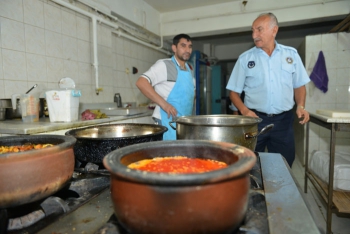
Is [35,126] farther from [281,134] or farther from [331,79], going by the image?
[331,79]

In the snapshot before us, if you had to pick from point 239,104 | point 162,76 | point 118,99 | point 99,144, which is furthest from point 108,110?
point 99,144

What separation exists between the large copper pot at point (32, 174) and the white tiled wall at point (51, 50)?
1876 mm

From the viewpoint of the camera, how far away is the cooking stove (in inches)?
21.1

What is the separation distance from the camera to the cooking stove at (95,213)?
0.54 metres

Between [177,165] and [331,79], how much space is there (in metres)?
4.32

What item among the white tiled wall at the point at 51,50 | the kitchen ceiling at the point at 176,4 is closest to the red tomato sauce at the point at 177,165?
the white tiled wall at the point at 51,50

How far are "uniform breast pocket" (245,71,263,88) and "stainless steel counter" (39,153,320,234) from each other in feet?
4.58

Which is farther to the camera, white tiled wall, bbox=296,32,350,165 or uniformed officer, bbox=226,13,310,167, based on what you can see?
white tiled wall, bbox=296,32,350,165

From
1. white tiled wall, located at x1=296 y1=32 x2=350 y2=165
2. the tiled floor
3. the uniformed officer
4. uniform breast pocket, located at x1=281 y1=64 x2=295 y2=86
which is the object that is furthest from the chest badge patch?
white tiled wall, located at x1=296 y1=32 x2=350 y2=165

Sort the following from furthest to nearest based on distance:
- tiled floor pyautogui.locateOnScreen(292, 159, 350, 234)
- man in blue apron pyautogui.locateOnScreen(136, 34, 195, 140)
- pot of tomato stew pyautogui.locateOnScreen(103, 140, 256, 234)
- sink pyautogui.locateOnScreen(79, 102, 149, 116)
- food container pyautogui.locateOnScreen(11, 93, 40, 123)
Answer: sink pyautogui.locateOnScreen(79, 102, 149, 116)
man in blue apron pyautogui.locateOnScreen(136, 34, 195, 140)
tiled floor pyautogui.locateOnScreen(292, 159, 350, 234)
food container pyautogui.locateOnScreen(11, 93, 40, 123)
pot of tomato stew pyautogui.locateOnScreen(103, 140, 256, 234)

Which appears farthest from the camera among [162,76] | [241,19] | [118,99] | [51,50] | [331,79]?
[241,19]

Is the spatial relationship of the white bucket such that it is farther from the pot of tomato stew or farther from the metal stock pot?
the pot of tomato stew

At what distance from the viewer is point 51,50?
2.55 metres

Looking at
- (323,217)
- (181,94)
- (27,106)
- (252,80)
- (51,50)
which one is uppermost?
(51,50)
